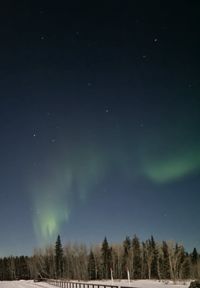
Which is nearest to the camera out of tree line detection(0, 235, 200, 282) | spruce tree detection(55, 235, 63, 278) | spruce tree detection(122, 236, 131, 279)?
tree line detection(0, 235, 200, 282)

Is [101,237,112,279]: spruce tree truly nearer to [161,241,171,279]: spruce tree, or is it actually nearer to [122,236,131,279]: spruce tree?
[122,236,131,279]: spruce tree

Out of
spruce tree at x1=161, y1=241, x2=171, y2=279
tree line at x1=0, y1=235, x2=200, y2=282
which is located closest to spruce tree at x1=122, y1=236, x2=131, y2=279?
tree line at x1=0, y1=235, x2=200, y2=282

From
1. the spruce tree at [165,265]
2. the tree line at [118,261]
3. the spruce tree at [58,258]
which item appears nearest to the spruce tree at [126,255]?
the tree line at [118,261]

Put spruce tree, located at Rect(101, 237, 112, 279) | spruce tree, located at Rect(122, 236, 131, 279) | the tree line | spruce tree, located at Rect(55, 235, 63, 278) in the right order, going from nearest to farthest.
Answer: the tree line, spruce tree, located at Rect(122, 236, 131, 279), spruce tree, located at Rect(101, 237, 112, 279), spruce tree, located at Rect(55, 235, 63, 278)

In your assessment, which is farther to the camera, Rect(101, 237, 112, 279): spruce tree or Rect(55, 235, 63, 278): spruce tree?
Rect(55, 235, 63, 278): spruce tree

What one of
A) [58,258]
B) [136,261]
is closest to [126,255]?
[136,261]

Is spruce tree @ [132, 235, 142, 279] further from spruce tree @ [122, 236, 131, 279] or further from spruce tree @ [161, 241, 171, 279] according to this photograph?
spruce tree @ [161, 241, 171, 279]

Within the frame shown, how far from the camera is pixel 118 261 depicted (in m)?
126

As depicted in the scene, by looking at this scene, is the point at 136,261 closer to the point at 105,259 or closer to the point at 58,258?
the point at 105,259

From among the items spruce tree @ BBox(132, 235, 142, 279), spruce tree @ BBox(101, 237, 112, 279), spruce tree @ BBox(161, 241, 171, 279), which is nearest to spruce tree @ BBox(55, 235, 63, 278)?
spruce tree @ BBox(101, 237, 112, 279)

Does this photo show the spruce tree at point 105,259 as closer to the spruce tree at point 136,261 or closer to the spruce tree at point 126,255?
the spruce tree at point 126,255

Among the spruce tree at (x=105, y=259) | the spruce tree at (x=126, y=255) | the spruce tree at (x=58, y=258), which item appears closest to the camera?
the spruce tree at (x=126, y=255)

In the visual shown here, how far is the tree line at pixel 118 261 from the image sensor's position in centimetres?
10619

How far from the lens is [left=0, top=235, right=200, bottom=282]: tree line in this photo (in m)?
106
